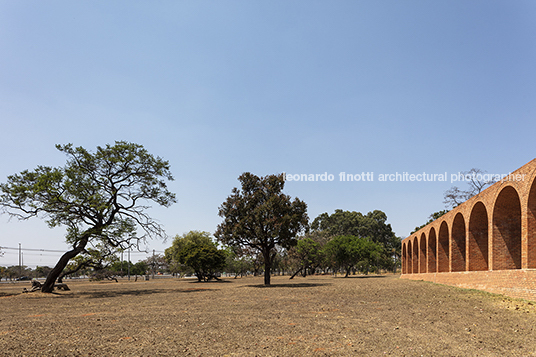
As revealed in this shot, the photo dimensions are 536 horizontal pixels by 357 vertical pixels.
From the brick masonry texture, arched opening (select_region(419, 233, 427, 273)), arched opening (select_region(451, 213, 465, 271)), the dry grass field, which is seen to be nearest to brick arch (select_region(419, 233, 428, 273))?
arched opening (select_region(419, 233, 427, 273))

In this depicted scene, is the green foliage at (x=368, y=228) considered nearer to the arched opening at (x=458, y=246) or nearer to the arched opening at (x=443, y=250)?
the arched opening at (x=443, y=250)

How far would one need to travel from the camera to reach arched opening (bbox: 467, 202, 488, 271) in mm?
22656

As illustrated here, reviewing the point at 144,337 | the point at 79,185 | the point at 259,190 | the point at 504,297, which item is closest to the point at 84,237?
the point at 79,185

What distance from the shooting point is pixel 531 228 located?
51.0 ft

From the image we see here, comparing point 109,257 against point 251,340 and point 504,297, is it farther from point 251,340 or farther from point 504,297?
point 504,297

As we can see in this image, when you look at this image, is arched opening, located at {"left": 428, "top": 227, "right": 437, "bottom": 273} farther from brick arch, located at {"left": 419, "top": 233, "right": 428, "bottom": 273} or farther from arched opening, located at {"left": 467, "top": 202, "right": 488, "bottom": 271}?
arched opening, located at {"left": 467, "top": 202, "right": 488, "bottom": 271}

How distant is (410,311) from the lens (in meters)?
11.7

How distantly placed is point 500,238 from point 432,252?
16465 millimetres

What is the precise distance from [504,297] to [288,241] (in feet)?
51.8

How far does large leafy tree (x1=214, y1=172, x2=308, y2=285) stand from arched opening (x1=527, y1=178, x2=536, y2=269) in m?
14.8

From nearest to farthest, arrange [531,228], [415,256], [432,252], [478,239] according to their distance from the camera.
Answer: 1. [531,228]
2. [478,239]
3. [432,252]
4. [415,256]

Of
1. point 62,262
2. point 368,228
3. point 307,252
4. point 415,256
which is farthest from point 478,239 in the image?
point 368,228

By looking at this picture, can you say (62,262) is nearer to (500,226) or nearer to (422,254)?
(500,226)

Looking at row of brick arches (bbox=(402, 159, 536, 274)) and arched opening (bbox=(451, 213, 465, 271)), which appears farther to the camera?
arched opening (bbox=(451, 213, 465, 271))
